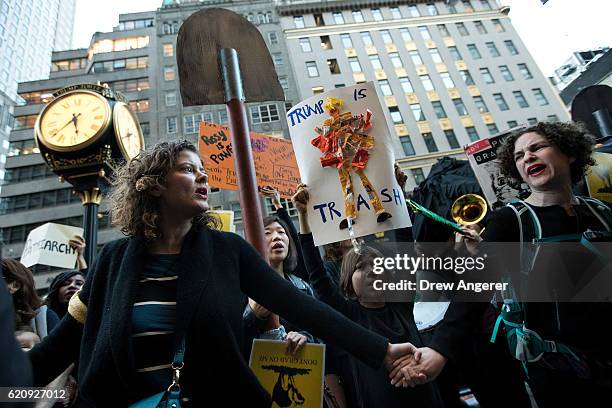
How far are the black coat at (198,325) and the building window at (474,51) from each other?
3787cm

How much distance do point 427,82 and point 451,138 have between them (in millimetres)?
5852

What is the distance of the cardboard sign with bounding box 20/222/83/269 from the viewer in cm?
483

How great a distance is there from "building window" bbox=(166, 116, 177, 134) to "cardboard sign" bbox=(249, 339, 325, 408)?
96.7 ft

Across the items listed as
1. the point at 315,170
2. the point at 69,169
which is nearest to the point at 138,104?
the point at 69,169

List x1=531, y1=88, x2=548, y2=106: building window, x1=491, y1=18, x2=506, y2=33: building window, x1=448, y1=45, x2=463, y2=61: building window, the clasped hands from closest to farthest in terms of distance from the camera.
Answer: the clasped hands < x1=531, y1=88, x2=548, y2=106: building window < x1=448, y1=45, x2=463, y2=61: building window < x1=491, y1=18, x2=506, y2=33: building window

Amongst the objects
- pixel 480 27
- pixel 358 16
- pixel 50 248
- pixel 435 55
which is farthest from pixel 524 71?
pixel 50 248

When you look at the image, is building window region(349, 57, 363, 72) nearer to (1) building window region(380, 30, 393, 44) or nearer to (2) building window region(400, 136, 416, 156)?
(1) building window region(380, 30, 393, 44)

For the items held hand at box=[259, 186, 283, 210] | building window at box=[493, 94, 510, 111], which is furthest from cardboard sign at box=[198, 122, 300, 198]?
building window at box=[493, 94, 510, 111]

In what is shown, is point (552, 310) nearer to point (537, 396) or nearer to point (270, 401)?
point (537, 396)

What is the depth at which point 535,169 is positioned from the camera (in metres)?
2.21

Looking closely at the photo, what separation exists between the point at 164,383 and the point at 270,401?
0.44 m

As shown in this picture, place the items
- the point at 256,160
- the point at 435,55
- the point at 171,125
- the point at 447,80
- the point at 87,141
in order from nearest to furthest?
the point at 256,160
the point at 87,141
the point at 171,125
the point at 447,80
the point at 435,55

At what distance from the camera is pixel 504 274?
1.97 meters

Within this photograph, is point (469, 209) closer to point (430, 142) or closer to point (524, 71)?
point (430, 142)
